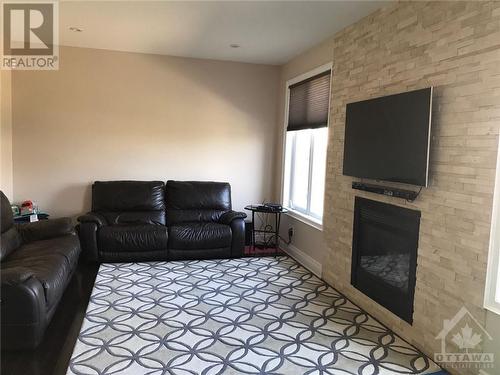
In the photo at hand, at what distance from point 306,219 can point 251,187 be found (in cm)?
128

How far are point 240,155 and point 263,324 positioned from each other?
3.00m

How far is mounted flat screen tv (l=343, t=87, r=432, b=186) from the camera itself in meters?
2.63

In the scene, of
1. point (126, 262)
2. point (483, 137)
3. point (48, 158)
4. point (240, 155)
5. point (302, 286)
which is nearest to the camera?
point (483, 137)

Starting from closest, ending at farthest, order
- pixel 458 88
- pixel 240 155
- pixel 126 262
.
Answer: pixel 458 88
pixel 126 262
pixel 240 155

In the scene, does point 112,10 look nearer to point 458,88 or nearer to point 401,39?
point 401,39

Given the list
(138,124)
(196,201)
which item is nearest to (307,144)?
(196,201)

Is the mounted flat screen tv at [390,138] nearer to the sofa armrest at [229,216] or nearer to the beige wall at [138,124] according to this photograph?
the sofa armrest at [229,216]

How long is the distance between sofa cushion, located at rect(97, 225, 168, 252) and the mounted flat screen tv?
228 cm

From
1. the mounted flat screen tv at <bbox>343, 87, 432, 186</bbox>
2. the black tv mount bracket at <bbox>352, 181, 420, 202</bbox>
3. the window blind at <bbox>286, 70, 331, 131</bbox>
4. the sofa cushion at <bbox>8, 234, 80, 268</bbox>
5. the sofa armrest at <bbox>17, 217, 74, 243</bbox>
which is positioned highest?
the window blind at <bbox>286, 70, 331, 131</bbox>

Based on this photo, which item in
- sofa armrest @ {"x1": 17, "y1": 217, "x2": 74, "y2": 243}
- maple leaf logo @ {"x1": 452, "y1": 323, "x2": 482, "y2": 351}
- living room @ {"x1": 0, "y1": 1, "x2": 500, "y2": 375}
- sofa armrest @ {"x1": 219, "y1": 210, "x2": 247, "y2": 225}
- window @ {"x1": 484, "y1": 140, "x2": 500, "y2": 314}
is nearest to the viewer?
window @ {"x1": 484, "y1": 140, "x2": 500, "y2": 314}

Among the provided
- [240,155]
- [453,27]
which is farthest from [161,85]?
[453,27]

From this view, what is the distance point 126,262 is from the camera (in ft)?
14.5

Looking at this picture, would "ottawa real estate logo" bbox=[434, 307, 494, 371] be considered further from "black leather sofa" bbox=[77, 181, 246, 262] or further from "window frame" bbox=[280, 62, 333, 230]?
"black leather sofa" bbox=[77, 181, 246, 262]

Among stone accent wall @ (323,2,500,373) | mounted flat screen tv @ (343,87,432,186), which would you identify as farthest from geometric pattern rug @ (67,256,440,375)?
mounted flat screen tv @ (343,87,432,186)
